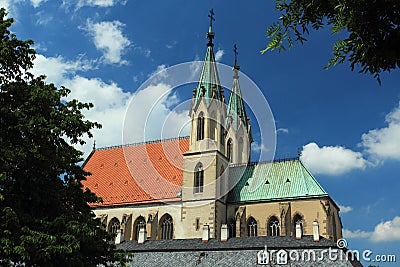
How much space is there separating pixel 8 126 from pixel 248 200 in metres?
31.8

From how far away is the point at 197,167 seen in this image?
45.8 metres

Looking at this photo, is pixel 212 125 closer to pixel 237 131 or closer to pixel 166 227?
pixel 237 131

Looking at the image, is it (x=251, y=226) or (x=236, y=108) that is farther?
(x=236, y=108)

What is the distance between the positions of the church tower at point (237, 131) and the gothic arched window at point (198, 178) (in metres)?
6.65

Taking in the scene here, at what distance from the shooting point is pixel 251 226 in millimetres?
44531

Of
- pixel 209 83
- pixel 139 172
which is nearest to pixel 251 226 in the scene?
pixel 139 172

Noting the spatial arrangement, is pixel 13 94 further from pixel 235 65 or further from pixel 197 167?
pixel 235 65

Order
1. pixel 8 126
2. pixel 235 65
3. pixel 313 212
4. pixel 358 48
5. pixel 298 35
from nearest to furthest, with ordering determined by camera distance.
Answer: pixel 358 48 → pixel 298 35 → pixel 8 126 → pixel 313 212 → pixel 235 65

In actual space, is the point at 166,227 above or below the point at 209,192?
below

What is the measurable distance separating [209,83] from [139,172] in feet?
41.6

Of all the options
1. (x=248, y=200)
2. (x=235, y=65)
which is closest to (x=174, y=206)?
(x=248, y=200)

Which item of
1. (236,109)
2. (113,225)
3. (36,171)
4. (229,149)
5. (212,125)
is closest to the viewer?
(36,171)

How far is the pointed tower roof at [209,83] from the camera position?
47.1 meters

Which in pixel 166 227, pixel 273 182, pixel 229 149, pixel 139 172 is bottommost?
pixel 166 227
